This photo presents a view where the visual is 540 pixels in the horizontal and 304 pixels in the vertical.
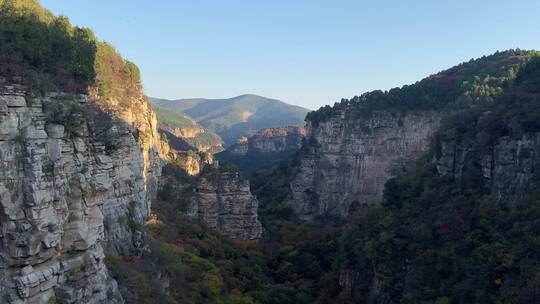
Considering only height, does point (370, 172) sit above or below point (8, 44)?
below

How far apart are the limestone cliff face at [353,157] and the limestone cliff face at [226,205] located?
1722cm

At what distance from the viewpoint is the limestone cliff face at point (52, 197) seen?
1323cm

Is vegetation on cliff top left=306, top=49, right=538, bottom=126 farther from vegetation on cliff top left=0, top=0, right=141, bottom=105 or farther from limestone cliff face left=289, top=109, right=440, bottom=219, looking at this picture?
vegetation on cliff top left=0, top=0, right=141, bottom=105

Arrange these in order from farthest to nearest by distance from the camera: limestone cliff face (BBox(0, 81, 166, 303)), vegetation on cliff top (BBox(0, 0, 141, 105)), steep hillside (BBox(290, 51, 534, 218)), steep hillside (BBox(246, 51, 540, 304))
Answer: steep hillside (BBox(290, 51, 534, 218)) → steep hillside (BBox(246, 51, 540, 304)) → vegetation on cliff top (BBox(0, 0, 141, 105)) → limestone cliff face (BBox(0, 81, 166, 303))

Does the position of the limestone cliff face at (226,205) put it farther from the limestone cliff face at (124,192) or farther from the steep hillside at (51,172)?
the steep hillside at (51,172)

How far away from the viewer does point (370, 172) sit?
182 feet

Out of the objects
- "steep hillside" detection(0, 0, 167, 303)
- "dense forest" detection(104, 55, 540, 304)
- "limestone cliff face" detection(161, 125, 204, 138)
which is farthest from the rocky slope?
"steep hillside" detection(0, 0, 167, 303)

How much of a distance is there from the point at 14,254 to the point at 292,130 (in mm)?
100276

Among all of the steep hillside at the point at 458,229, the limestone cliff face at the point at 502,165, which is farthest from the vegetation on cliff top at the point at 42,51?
the limestone cliff face at the point at 502,165

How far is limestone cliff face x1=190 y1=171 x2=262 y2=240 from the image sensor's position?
40.3m

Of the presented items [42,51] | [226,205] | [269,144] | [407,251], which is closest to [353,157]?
[226,205]

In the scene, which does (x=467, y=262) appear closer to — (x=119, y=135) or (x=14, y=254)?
(x=119, y=135)

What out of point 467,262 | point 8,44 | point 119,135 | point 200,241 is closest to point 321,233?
point 200,241

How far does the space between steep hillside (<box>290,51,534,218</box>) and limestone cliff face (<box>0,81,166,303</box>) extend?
128 ft
